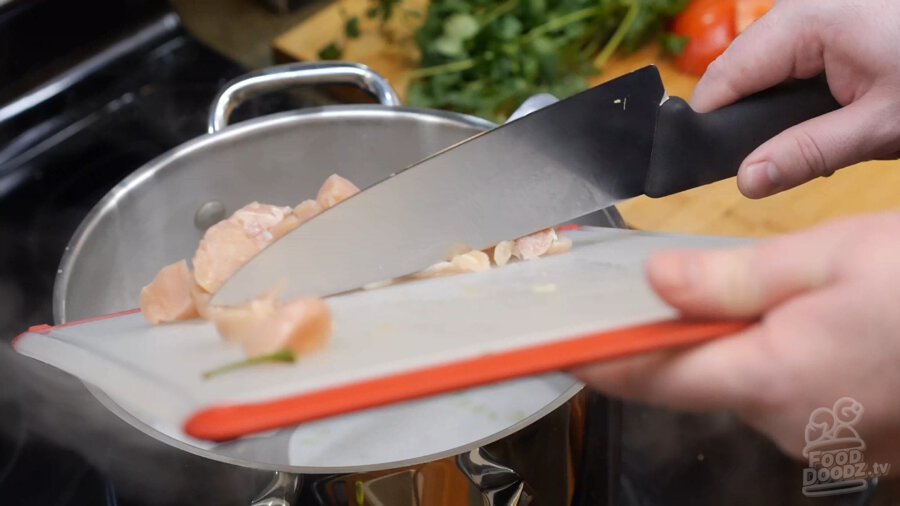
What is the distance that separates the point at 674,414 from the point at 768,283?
0.54 meters

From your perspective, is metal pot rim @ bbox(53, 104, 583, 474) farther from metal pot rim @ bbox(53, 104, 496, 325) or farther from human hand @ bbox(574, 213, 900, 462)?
human hand @ bbox(574, 213, 900, 462)

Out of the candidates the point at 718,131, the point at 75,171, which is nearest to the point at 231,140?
the point at 75,171

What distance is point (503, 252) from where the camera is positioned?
0.66 metres

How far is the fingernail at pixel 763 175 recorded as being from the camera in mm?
691

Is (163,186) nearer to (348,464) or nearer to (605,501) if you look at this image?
(348,464)

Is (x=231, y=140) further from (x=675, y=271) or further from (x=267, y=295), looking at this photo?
(x=675, y=271)

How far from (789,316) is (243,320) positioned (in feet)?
0.88

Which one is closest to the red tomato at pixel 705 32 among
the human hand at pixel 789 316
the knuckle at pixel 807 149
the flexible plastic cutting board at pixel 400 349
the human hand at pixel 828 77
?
the human hand at pixel 828 77

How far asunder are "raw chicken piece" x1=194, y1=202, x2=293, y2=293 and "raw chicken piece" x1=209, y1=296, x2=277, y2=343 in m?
0.25

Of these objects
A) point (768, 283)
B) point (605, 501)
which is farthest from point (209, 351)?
point (605, 501)

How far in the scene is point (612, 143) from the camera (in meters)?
0.69

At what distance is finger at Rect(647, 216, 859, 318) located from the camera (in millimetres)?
355

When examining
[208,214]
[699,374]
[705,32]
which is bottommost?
[699,374]

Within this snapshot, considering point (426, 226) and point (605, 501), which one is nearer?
point (426, 226)
